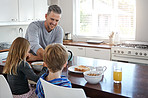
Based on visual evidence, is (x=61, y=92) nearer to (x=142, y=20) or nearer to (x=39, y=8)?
(x=142, y=20)

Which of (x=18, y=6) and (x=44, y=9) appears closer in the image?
(x=18, y=6)

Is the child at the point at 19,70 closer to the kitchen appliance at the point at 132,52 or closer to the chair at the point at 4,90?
the chair at the point at 4,90

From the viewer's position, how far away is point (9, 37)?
15.4ft

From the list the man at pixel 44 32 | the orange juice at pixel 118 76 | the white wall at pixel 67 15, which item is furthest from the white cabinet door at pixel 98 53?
the orange juice at pixel 118 76

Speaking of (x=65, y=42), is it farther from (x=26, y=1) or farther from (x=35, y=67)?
(x=35, y=67)

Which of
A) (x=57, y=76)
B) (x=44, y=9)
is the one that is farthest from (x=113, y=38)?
(x=57, y=76)

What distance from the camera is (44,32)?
2756 mm

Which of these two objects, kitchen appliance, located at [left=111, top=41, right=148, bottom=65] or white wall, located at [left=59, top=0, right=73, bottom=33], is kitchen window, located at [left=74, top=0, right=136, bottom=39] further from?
kitchen appliance, located at [left=111, top=41, right=148, bottom=65]

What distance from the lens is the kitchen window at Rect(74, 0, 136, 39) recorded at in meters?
4.48

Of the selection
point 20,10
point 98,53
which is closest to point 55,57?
point 98,53

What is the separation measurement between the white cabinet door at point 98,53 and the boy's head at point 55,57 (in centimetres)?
270

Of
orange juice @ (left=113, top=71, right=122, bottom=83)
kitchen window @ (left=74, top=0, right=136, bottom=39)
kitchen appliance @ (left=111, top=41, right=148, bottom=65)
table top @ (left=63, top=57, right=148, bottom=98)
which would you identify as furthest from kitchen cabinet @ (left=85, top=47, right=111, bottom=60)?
orange juice @ (left=113, top=71, right=122, bottom=83)

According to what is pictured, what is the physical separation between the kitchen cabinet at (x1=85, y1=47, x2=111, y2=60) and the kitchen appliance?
0.13 meters

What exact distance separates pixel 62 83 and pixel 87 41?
3.38 m
